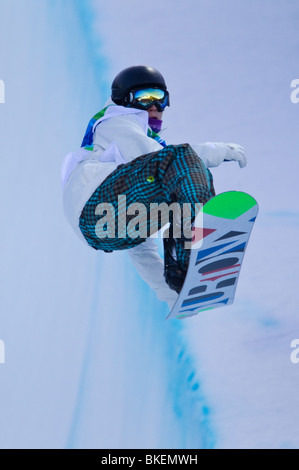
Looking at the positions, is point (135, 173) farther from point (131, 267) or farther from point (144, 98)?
point (131, 267)

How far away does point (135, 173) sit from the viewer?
298cm

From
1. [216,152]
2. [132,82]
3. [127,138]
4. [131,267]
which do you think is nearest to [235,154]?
[216,152]

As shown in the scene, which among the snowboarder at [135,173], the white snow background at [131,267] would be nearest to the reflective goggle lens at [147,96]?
the snowboarder at [135,173]

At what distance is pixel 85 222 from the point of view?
3182 mm

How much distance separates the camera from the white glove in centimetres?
315

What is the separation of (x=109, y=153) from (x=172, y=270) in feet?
1.98

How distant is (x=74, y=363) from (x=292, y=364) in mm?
1380

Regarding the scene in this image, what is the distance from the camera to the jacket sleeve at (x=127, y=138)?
3.14 meters

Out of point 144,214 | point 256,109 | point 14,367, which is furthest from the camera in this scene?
point 256,109

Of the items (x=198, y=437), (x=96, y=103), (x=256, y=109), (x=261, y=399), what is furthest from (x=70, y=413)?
(x=256, y=109)

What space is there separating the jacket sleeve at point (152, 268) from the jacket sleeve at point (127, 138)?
0.57 m

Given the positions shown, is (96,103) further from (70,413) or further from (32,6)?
(70,413)

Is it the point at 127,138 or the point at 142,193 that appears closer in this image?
the point at 142,193

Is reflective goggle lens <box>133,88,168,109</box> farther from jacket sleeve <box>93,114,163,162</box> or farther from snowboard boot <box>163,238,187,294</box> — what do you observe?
snowboard boot <box>163,238,187,294</box>
